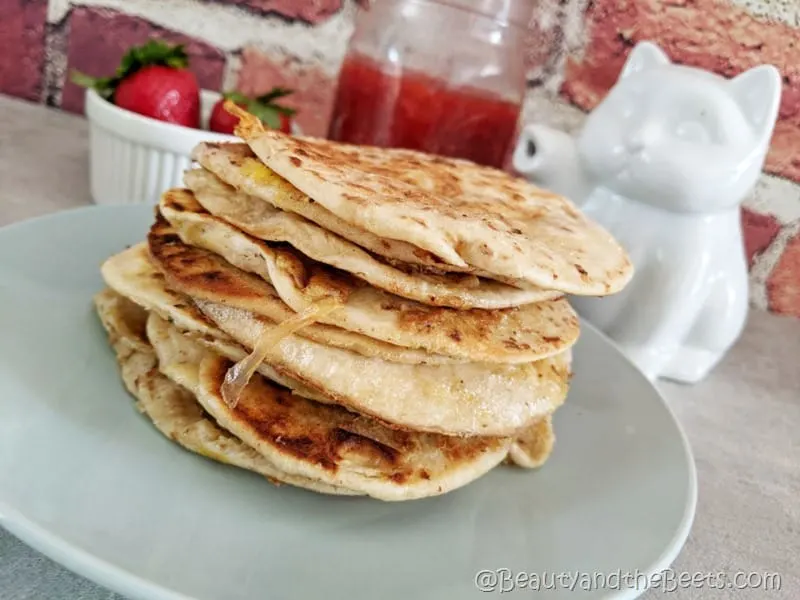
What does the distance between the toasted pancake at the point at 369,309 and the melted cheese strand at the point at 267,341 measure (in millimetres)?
11

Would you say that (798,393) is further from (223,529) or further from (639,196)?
(223,529)

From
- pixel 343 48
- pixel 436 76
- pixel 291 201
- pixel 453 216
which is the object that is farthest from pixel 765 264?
pixel 291 201

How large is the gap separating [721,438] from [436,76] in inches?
29.3

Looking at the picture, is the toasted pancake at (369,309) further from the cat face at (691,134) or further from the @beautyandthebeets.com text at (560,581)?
the cat face at (691,134)

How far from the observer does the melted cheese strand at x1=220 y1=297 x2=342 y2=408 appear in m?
0.68

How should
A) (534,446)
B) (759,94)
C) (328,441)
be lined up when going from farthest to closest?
(759,94) < (534,446) < (328,441)

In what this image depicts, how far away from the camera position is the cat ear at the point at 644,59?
4.09ft

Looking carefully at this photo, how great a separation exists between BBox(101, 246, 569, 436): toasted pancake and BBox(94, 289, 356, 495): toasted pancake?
5 centimetres

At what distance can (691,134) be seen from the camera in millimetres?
1155

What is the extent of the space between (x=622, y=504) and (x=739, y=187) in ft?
2.01

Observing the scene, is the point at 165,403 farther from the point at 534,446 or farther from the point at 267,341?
the point at 534,446

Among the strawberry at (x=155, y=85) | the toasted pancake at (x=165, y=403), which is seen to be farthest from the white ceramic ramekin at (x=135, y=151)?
the toasted pancake at (x=165, y=403)

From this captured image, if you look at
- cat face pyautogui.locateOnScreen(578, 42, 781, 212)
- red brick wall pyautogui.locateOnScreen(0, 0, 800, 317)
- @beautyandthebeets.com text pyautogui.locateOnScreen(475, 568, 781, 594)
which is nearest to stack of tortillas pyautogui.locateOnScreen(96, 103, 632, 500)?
@beautyandthebeets.com text pyautogui.locateOnScreen(475, 568, 781, 594)

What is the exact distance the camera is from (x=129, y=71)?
4.51ft
